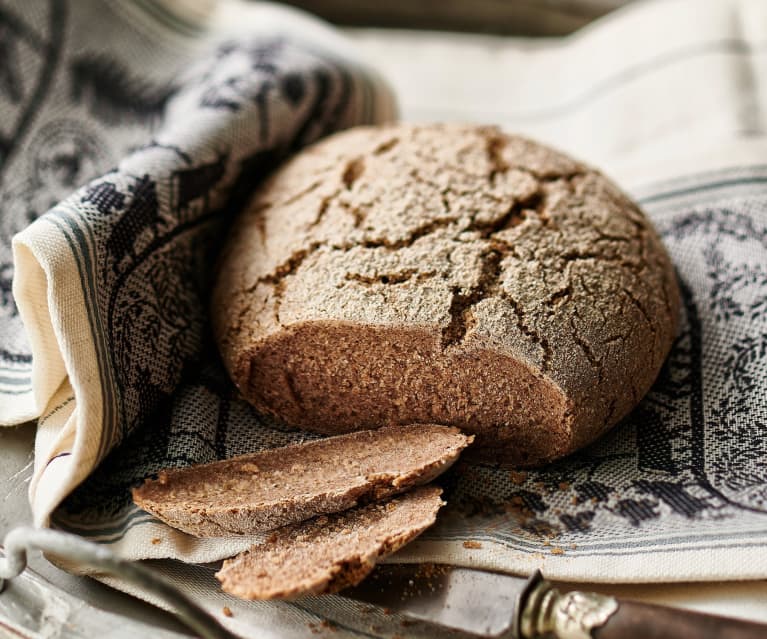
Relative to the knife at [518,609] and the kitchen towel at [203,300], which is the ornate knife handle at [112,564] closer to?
the kitchen towel at [203,300]

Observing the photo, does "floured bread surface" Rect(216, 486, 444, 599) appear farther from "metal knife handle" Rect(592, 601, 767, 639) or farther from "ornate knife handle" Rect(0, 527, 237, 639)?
"metal knife handle" Rect(592, 601, 767, 639)

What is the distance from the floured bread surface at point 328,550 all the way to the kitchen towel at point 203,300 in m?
0.08

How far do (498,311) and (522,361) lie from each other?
0.10m

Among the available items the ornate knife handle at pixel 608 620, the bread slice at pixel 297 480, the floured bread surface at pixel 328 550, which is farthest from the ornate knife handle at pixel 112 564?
the ornate knife handle at pixel 608 620

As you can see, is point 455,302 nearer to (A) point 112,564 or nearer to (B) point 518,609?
(B) point 518,609

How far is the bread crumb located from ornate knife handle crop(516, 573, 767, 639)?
276mm

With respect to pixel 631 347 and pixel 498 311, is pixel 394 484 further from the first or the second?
pixel 631 347

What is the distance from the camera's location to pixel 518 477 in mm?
1498

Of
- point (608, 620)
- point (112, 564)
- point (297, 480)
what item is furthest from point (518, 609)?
point (112, 564)

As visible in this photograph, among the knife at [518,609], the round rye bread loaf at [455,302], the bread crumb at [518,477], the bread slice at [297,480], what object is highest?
the round rye bread loaf at [455,302]

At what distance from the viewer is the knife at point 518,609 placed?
3.81ft

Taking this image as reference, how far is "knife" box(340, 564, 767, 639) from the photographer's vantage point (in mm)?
1160

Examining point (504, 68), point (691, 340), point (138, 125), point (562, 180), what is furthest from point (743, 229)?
point (138, 125)

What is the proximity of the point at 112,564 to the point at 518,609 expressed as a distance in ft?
1.96
